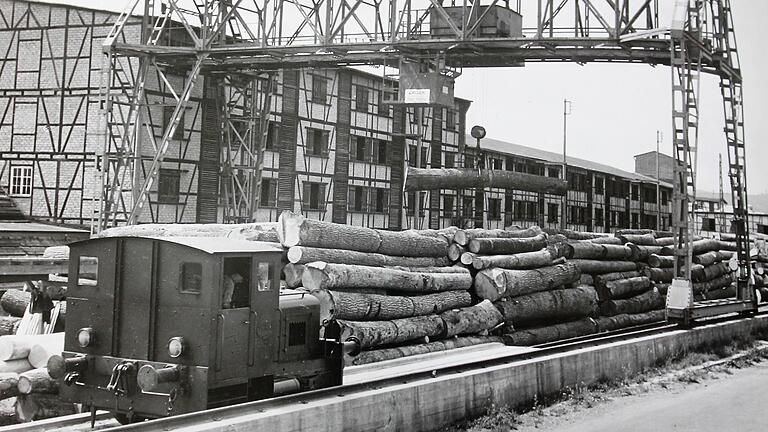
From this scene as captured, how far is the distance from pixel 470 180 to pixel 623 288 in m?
5.64

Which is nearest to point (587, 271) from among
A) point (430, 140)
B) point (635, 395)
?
point (635, 395)

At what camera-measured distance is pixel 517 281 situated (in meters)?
18.4

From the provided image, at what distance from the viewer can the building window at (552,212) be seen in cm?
5609

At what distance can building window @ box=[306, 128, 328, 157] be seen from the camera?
117 ft

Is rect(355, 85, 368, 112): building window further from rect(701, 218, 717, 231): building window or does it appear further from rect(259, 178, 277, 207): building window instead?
rect(701, 218, 717, 231): building window

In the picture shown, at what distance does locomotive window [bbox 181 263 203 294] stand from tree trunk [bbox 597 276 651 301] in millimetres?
16269

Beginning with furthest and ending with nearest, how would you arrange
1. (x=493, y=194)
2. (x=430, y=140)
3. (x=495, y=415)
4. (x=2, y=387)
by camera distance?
(x=493, y=194) → (x=430, y=140) → (x=495, y=415) → (x=2, y=387)

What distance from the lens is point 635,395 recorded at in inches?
535

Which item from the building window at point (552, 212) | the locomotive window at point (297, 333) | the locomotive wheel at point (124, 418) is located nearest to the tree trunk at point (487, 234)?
the locomotive window at point (297, 333)

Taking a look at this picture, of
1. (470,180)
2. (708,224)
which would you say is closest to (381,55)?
(470,180)

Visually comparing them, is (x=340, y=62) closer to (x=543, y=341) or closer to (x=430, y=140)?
(x=543, y=341)

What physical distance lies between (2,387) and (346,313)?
559 centimetres

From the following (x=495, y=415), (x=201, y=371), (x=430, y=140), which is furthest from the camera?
(x=430, y=140)

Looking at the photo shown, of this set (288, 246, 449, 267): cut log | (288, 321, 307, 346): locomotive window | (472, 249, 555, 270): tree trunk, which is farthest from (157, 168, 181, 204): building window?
(288, 321, 307, 346): locomotive window
